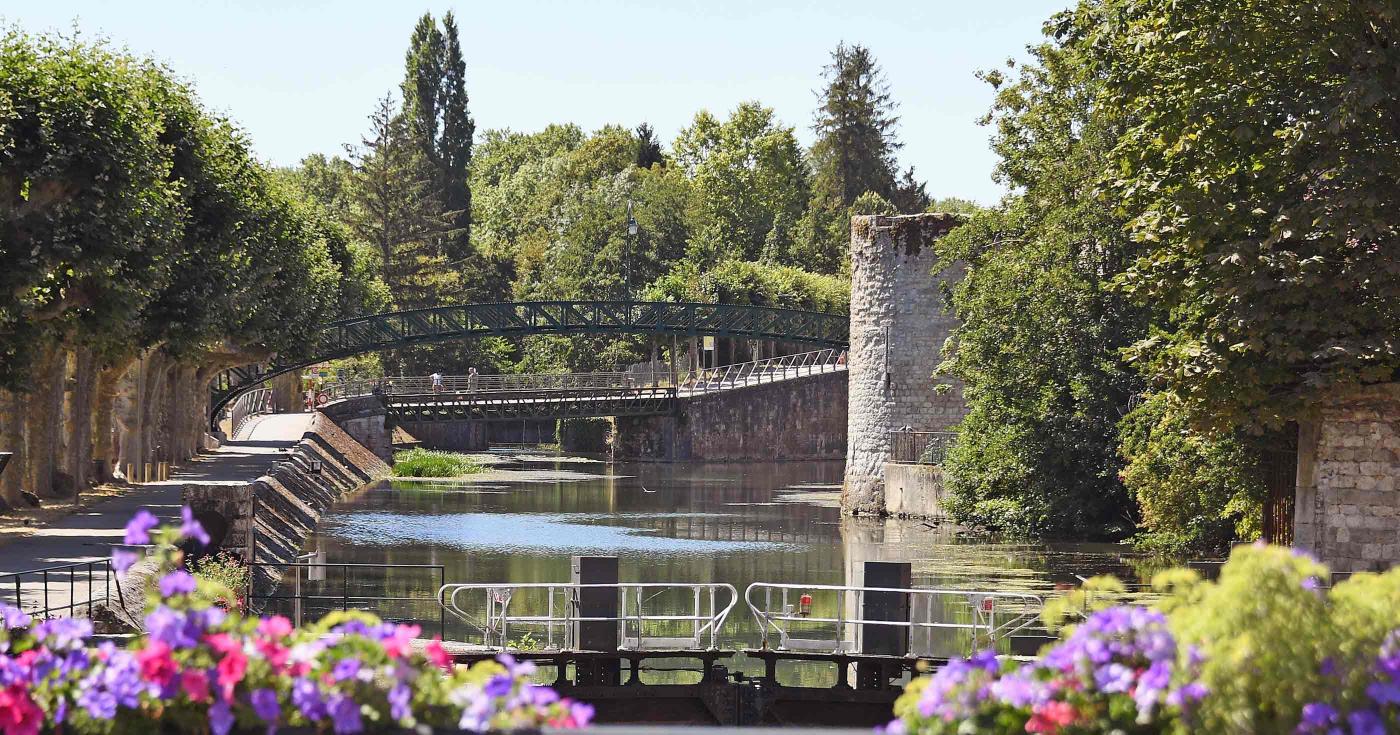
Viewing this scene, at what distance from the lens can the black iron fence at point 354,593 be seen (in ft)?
72.4

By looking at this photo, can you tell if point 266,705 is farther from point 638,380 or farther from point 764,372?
point 764,372

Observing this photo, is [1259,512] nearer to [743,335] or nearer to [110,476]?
[110,476]

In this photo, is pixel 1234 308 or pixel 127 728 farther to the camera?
pixel 1234 308

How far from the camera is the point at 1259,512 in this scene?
2462 cm

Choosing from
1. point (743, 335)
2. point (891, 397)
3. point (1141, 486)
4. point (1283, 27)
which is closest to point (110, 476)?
point (891, 397)

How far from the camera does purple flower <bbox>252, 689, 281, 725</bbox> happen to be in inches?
222

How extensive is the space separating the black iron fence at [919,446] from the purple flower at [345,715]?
34019 millimetres

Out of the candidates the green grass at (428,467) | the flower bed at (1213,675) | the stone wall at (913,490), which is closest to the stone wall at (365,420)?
the green grass at (428,467)

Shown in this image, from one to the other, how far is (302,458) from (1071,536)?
20054 millimetres

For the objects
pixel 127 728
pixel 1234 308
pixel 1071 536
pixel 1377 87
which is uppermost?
pixel 1377 87

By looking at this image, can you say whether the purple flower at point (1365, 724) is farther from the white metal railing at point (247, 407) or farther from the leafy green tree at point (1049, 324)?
the white metal railing at point (247, 407)

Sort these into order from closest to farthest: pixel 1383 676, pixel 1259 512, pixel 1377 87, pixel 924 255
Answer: pixel 1383 676 → pixel 1377 87 → pixel 1259 512 → pixel 924 255

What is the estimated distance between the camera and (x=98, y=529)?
24.8m

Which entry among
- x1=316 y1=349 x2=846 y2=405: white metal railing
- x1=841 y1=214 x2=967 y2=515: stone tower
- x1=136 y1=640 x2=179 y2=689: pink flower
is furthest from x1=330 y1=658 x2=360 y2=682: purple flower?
x1=316 y1=349 x2=846 y2=405: white metal railing
